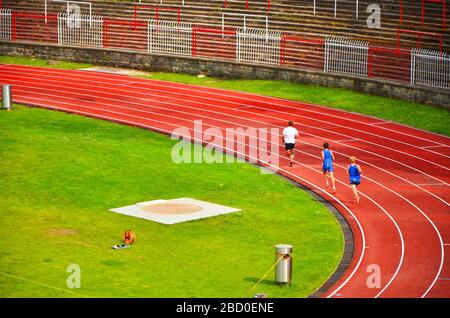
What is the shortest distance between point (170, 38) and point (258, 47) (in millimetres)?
4993

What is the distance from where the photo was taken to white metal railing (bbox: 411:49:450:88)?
42094 millimetres

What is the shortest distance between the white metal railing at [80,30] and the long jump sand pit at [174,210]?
24830 mm

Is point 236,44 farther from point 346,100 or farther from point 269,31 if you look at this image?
point 346,100

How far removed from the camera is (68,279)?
78.2 feet

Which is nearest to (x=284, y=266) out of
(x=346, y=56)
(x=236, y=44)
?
Answer: (x=346, y=56)

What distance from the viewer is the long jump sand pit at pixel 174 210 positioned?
29.1m

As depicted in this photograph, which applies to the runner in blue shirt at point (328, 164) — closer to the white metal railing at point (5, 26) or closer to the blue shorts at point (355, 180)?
the blue shorts at point (355, 180)

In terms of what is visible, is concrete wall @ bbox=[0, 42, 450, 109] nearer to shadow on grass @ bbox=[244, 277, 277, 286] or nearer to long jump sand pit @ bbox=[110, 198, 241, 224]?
long jump sand pit @ bbox=[110, 198, 241, 224]

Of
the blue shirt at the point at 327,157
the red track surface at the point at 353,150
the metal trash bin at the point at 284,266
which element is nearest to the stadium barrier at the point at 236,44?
the red track surface at the point at 353,150

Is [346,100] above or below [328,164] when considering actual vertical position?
above

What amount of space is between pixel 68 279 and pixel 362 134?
17477mm

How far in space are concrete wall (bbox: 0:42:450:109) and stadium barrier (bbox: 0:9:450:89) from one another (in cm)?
51

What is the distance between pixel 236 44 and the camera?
49969 millimetres
